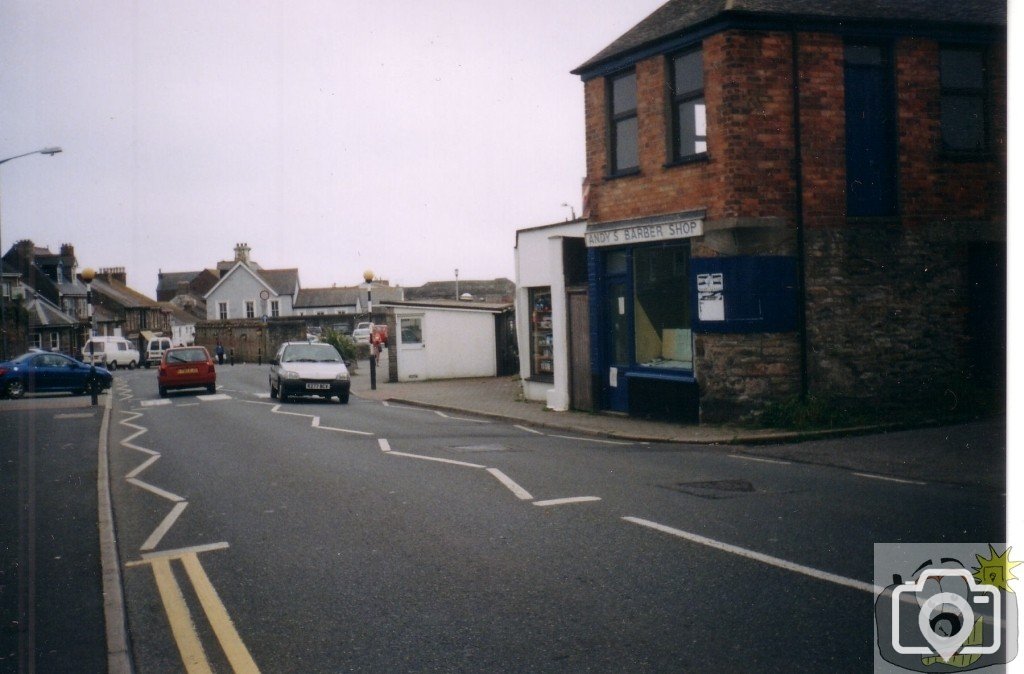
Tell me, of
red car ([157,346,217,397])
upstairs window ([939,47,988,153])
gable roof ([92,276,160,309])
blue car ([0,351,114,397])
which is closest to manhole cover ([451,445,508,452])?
upstairs window ([939,47,988,153])

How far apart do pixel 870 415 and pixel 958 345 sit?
87.5 inches

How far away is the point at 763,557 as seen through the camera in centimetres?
621

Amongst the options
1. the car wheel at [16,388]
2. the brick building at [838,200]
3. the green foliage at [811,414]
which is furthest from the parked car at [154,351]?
the green foliage at [811,414]

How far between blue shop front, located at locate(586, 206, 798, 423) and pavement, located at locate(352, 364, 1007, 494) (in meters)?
0.61

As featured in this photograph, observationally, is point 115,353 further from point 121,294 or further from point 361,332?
point 121,294

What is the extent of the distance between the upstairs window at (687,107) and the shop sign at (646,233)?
124 cm

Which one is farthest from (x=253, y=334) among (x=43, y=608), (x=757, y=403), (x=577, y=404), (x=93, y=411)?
(x=43, y=608)

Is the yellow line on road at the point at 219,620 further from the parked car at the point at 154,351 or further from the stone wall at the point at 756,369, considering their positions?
the parked car at the point at 154,351

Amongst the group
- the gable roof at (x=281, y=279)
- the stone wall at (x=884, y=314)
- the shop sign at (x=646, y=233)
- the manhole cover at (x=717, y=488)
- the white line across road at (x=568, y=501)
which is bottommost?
the manhole cover at (x=717, y=488)

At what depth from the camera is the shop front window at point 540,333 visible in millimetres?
22812

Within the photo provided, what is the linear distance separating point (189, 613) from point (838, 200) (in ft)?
40.6

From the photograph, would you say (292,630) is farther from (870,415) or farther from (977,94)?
(977,94)

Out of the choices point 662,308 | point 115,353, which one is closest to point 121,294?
point 115,353

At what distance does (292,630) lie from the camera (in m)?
5.01
